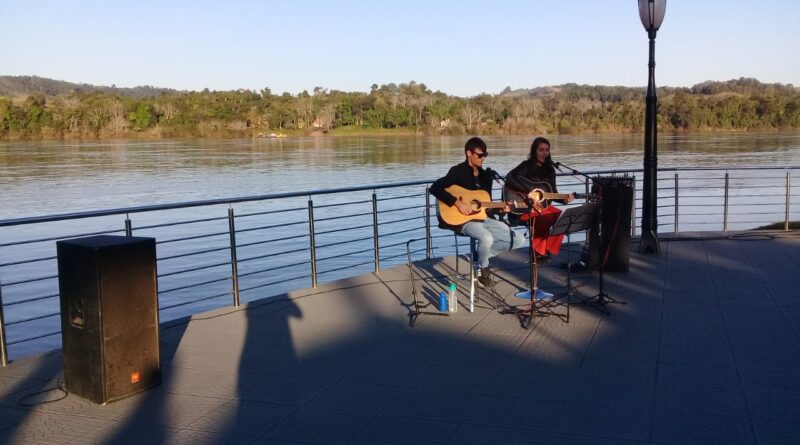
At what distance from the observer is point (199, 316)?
650 cm

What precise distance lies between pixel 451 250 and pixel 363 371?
1165 centimetres

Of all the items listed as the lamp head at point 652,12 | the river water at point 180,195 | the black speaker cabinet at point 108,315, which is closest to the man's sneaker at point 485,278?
the river water at point 180,195

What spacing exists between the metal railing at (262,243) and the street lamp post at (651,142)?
0.34 metres

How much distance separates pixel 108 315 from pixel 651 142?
672 cm

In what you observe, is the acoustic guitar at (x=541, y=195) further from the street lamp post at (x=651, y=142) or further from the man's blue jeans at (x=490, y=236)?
the street lamp post at (x=651, y=142)

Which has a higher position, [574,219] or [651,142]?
[651,142]

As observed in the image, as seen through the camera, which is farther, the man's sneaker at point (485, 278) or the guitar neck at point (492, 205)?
the man's sneaker at point (485, 278)

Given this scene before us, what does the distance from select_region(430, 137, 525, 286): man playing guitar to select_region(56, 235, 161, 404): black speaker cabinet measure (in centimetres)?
286

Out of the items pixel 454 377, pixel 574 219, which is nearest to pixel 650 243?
pixel 574 219

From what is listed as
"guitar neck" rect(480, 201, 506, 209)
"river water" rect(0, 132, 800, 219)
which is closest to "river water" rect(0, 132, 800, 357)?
"river water" rect(0, 132, 800, 219)

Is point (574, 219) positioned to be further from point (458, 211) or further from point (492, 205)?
point (458, 211)

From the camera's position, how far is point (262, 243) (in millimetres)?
12680

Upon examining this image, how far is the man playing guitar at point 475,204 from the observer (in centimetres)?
674

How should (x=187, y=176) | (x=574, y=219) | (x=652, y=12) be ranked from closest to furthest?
1. (x=574, y=219)
2. (x=652, y=12)
3. (x=187, y=176)
